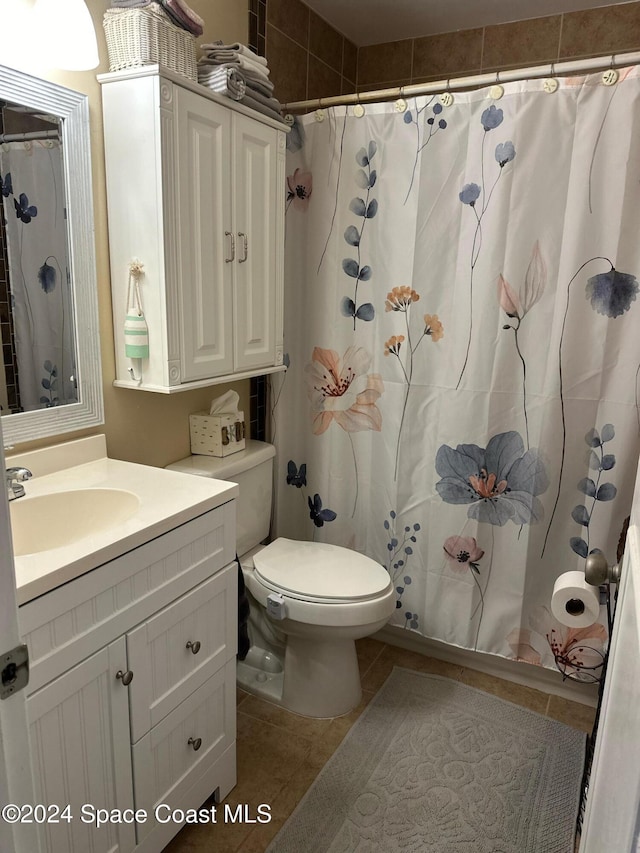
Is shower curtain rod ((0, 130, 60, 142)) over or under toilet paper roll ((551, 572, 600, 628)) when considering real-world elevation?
over

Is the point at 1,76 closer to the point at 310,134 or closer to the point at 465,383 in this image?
the point at 310,134

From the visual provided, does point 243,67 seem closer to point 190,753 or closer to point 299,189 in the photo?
point 299,189

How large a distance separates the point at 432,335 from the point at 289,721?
1318 millimetres

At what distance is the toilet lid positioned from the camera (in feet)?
5.90

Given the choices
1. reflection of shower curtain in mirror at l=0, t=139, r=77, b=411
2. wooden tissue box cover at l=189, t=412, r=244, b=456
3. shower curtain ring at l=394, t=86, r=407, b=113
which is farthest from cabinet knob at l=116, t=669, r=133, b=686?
shower curtain ring at l=394, t=86, r=407, b=113

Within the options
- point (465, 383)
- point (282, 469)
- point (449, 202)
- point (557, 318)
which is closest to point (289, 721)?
point (282, 469)

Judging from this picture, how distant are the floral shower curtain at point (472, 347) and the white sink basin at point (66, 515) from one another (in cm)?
93

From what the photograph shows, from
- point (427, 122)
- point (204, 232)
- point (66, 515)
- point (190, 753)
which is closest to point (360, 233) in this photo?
point (427, 122)

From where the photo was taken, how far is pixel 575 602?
127cm

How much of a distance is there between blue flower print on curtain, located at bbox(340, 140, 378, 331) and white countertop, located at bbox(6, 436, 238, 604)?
872 mm

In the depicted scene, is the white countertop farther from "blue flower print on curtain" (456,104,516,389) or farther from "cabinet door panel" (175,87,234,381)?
"blue flower print on curtain" (456,104,516,389)

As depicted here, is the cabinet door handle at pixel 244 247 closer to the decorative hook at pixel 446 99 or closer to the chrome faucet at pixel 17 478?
the decorative hook at pixel 446 99

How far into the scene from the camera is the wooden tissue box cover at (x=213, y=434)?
195 centimetres

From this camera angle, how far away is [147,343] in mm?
1604
